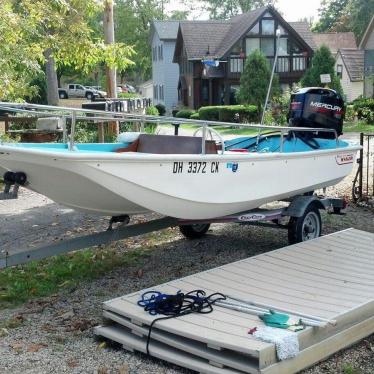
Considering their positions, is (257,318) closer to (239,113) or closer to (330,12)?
(239,113)

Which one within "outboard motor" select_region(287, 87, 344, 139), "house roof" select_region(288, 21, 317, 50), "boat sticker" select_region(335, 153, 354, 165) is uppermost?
"house roof" select_region(288, 21, 317, 50)

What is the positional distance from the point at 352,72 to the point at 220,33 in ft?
32.1

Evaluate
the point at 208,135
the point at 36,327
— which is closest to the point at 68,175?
the point at 36,327

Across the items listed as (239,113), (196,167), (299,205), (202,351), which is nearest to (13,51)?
(299,205)

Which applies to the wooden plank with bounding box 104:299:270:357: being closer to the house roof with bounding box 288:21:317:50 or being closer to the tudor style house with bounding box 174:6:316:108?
the tudor style house with bounding box 174:6:316:108

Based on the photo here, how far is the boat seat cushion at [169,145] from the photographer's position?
22.0ft

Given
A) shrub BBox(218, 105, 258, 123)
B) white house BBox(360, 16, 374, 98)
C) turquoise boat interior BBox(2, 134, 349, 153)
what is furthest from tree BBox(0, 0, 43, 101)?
white house BBox(360, 16, 374, 98)

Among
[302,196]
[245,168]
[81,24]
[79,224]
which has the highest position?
[81,24]

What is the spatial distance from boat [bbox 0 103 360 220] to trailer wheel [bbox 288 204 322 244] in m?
0.28

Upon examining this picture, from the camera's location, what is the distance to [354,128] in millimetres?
28125

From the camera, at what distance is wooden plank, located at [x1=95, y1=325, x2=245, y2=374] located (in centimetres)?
439

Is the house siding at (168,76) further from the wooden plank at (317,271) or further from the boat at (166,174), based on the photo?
→ the wooden plank at (317,271)

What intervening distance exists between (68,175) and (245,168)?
6.59 feet

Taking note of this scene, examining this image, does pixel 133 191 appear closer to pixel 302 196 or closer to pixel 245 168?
pixel 245 168
